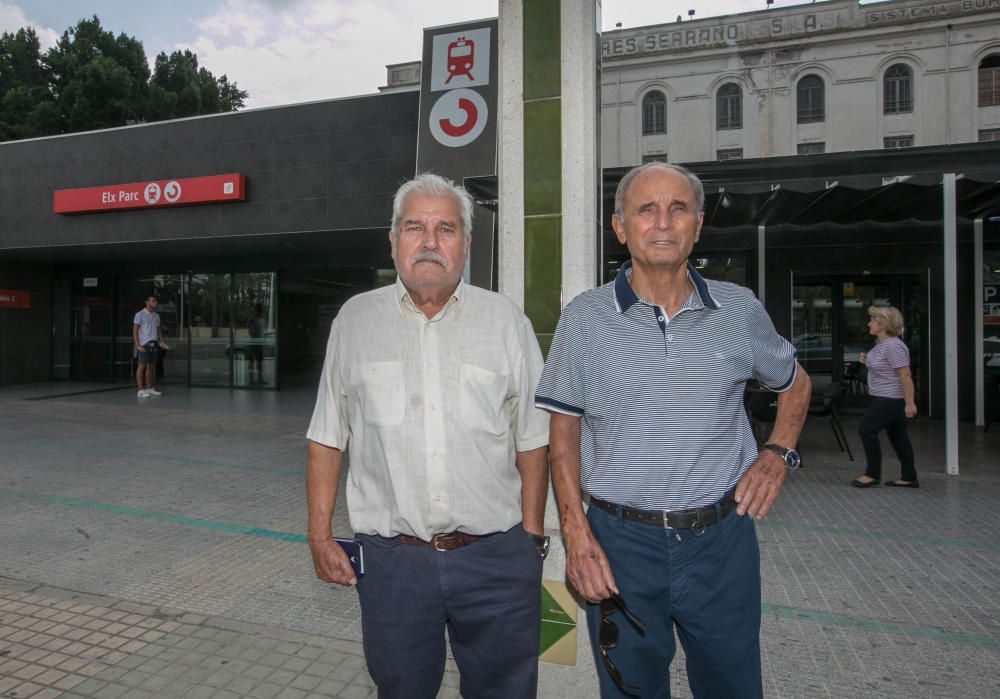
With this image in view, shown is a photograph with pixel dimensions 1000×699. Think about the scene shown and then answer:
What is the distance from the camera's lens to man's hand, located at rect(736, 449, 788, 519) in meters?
2.00

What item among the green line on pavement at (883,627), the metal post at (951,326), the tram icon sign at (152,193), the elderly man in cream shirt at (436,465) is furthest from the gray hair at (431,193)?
the tram icon sign at (152,193)

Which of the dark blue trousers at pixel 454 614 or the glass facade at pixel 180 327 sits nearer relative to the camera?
the dark blue trousers at pixel 454 614

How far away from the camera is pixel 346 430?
221 cm

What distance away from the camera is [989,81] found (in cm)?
3131

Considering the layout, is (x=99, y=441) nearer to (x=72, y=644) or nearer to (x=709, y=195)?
(x=72, y=644)

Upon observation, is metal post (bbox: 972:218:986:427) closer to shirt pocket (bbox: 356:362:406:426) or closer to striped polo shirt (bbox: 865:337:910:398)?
striped polo shirt (bbox: 865:337:910:398)

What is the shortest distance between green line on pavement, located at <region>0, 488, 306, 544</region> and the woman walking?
513cm

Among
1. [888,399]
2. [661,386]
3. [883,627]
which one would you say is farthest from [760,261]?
[661,386]

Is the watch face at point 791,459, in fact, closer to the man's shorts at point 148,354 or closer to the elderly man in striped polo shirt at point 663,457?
the elderly man in striped polo shirt at point 663,457

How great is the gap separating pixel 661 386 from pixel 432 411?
646mm

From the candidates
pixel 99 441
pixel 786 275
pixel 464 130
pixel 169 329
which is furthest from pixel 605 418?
pixel 169 329

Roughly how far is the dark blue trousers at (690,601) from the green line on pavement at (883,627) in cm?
160

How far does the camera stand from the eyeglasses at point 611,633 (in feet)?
6.44

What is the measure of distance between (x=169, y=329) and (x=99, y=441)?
25.5 feet
